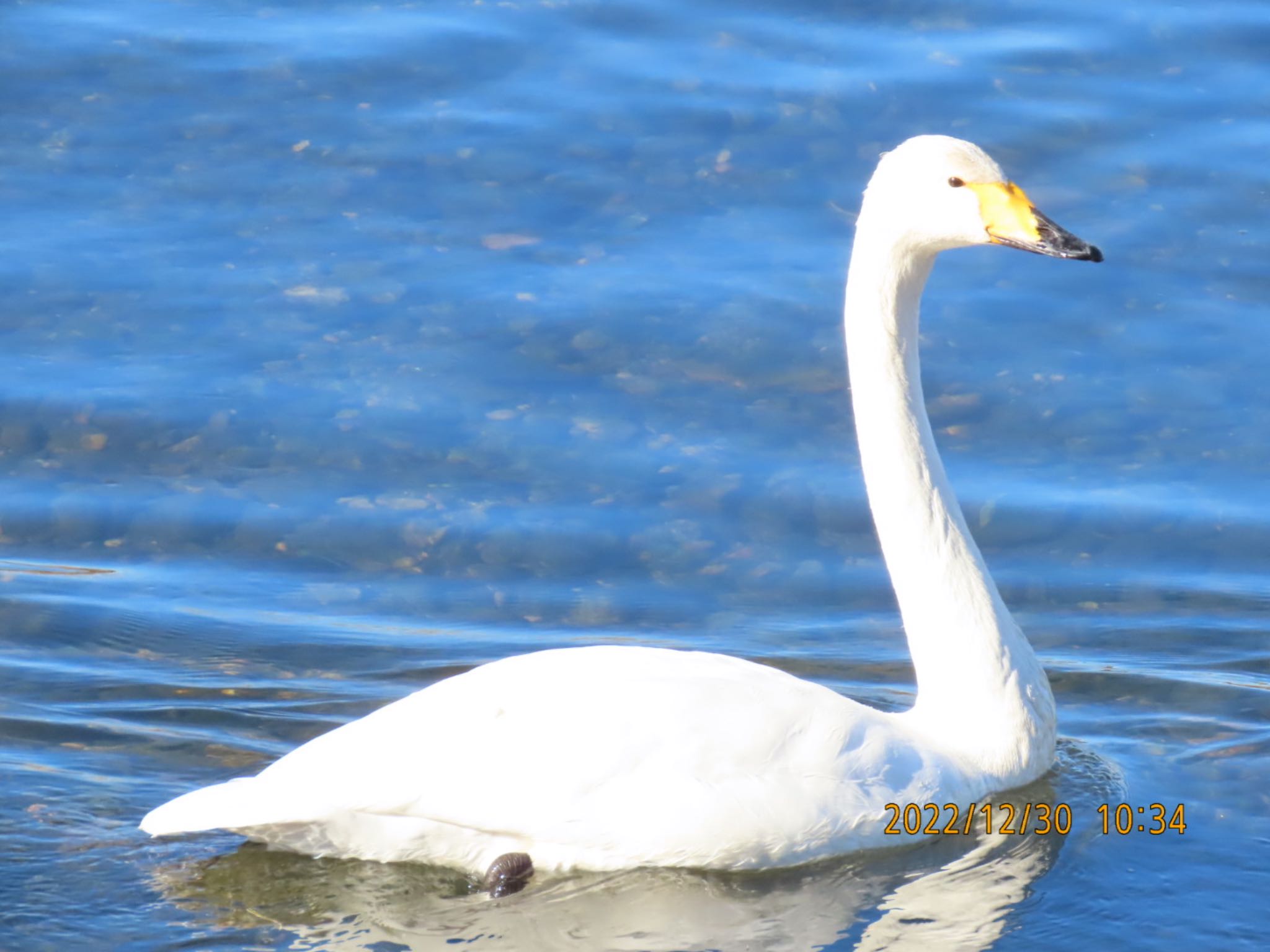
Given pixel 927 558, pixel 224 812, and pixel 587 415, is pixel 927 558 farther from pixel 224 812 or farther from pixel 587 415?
pixel 587 415

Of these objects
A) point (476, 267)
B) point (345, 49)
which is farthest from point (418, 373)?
point (345, 49)

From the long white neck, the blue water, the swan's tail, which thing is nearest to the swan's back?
the swan's tail

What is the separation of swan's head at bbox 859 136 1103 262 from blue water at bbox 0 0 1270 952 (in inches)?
71.3

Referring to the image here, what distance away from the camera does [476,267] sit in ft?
33.8

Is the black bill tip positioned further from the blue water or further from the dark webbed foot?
the dark webbed foot

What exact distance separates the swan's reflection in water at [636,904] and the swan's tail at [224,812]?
28 cm

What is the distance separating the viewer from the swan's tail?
18.3 feet

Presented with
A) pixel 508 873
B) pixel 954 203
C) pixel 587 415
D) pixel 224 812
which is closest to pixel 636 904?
pixel 508 873

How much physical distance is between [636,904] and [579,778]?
0.40 meters

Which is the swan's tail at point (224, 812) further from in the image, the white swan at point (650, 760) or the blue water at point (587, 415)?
the blue water at point (587, 415)

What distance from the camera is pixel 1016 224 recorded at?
621 centimetres

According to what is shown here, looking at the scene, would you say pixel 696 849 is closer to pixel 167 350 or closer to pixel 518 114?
pixel 167 350

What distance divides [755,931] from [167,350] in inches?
203

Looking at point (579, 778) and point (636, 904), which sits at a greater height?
point (579, 778)
